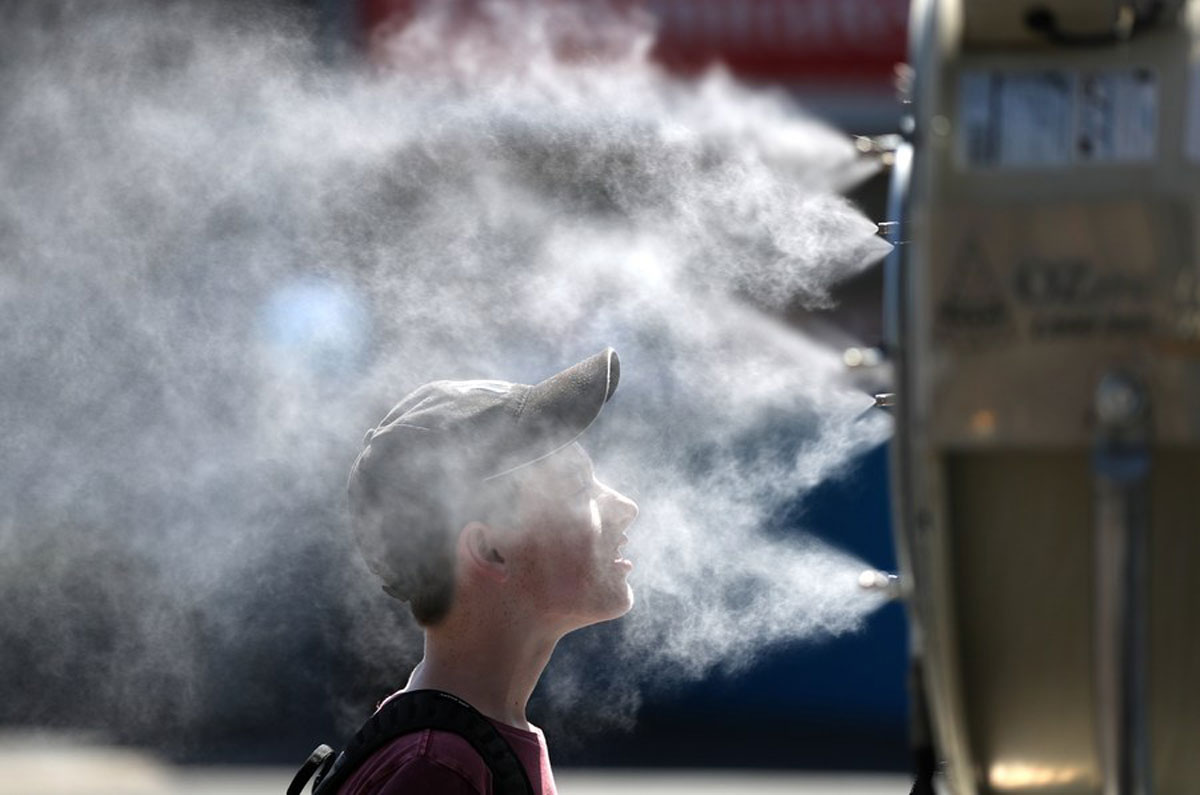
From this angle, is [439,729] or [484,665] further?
[484,665]

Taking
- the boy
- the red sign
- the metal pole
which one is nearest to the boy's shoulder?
the boy

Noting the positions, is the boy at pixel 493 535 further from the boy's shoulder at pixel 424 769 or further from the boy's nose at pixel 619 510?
the boy's shoulder at pixel 424 769

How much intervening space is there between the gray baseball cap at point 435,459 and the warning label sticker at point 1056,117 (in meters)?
1.03

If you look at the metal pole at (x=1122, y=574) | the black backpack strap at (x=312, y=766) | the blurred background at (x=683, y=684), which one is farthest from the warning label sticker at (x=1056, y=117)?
the blurred background at (x=683, y=684)

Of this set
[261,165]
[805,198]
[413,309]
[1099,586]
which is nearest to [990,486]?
[1099,586]

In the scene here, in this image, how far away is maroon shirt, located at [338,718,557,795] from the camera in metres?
1.88

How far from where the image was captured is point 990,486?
4.51ft

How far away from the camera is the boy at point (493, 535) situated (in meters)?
2.18

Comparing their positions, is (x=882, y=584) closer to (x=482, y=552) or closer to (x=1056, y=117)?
(x=1056, y=117)

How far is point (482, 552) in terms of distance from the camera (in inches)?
87.7

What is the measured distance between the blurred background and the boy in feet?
12.1

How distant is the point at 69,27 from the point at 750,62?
3.37 m

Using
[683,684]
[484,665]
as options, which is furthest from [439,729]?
[683,684]

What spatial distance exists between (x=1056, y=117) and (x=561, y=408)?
41.6 inches
